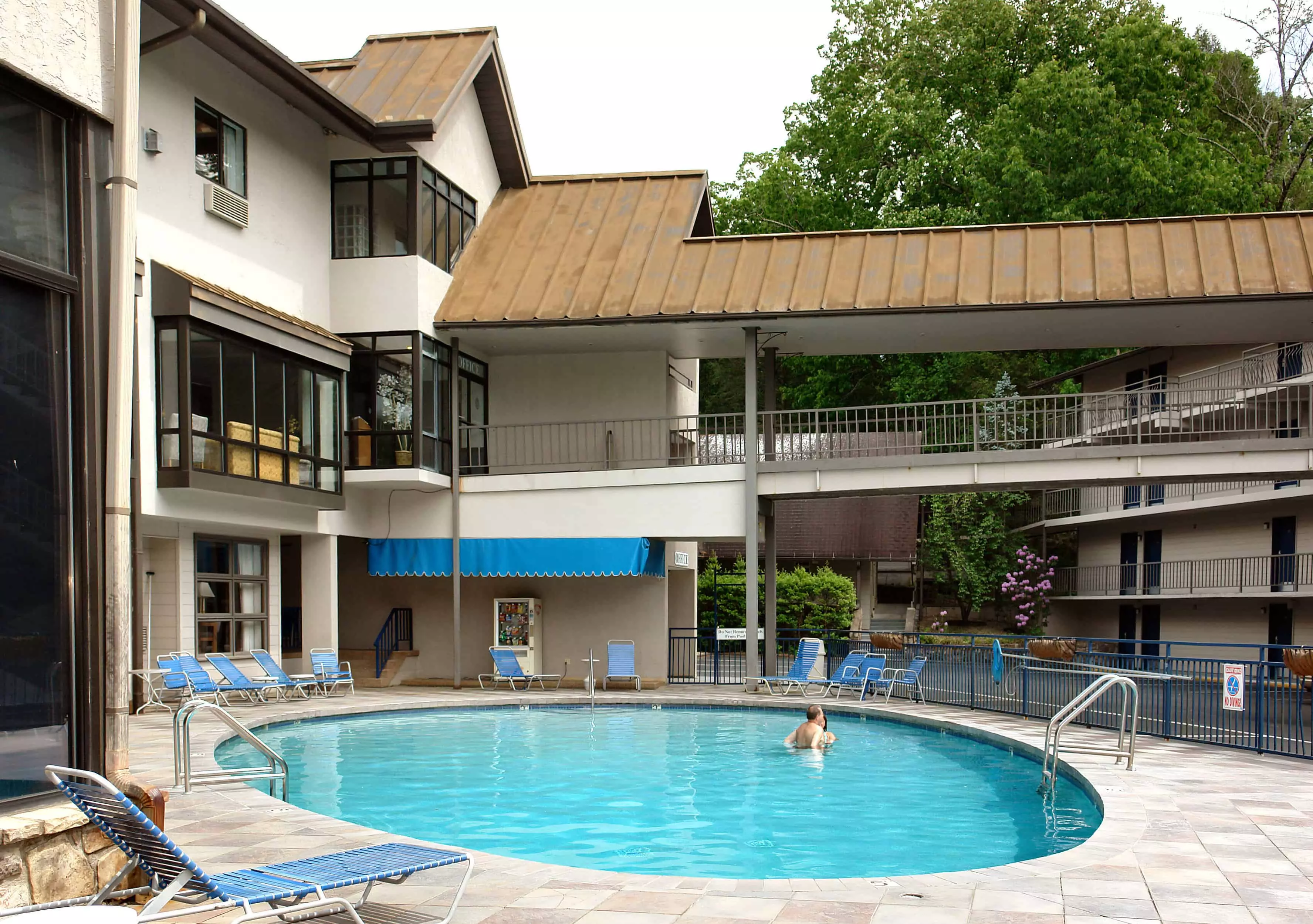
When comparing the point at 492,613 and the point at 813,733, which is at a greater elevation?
the point at 492,613

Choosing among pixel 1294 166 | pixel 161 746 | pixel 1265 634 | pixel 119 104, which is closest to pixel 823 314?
pixel 161 746

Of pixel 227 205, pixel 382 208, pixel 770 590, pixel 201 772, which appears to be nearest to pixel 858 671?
pixel 770 590

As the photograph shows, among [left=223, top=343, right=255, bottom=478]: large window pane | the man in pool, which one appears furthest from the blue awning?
the man in pool

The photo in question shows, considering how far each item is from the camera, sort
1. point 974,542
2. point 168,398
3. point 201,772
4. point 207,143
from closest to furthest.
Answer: point 201,772
point 168,398
point 207,143
point 974,542

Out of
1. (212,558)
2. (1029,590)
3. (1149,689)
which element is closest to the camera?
(1149,689)

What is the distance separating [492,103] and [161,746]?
49.5ft

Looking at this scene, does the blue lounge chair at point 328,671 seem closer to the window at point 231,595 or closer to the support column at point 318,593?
the support column at point 318,593

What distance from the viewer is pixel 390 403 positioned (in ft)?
69.2

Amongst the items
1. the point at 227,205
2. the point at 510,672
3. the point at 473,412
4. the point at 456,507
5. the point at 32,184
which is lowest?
the point at 510,672

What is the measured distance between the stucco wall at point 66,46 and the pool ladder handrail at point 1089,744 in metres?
9.09

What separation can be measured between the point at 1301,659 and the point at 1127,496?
1821cm

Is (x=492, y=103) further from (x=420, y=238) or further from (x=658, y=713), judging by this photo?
(x=658, y=713)

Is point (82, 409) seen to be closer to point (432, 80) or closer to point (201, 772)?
point (201, 772)

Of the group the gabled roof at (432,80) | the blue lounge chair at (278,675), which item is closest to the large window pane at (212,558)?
the blue lounge chair at (278,675)
